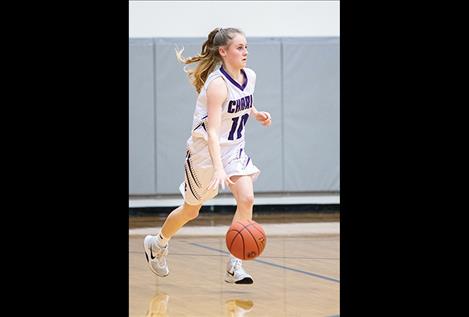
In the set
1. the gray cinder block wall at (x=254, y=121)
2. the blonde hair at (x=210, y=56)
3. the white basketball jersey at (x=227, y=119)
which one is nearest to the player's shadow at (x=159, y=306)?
the white basketball jersey at (x=227, y=119)

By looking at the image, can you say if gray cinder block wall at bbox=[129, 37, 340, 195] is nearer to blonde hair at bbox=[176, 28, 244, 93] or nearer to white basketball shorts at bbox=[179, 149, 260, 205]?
blonde hair at bbox=[176, 28, 244, 93]

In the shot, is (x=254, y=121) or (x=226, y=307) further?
(x=254, y=121)

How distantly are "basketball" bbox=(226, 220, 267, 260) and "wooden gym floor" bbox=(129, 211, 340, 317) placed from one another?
288mm

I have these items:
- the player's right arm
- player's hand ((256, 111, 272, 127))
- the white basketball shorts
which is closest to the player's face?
the player's right arm

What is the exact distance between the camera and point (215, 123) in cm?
472

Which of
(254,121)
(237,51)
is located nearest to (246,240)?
(237,51)

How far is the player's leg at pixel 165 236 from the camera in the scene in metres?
5.12

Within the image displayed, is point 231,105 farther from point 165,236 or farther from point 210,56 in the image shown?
point 165,236

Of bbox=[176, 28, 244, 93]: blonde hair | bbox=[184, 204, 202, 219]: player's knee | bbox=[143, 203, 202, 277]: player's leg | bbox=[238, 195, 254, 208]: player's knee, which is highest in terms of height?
bbox=[176, 28, 244, 93]: blonde hair

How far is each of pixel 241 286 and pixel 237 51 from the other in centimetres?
148

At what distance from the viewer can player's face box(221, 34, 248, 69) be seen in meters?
4.92
